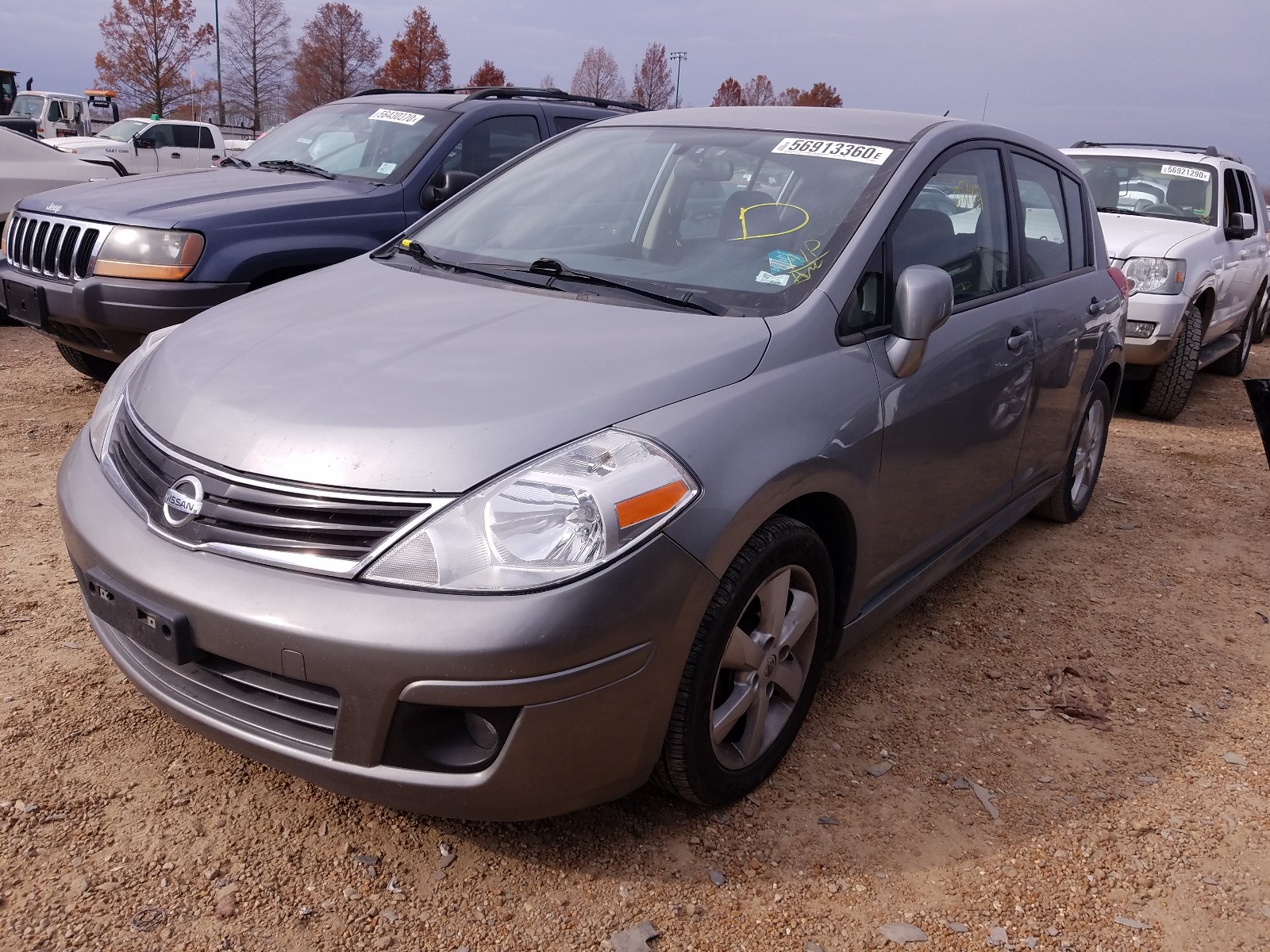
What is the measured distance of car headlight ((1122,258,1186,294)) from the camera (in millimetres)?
6926

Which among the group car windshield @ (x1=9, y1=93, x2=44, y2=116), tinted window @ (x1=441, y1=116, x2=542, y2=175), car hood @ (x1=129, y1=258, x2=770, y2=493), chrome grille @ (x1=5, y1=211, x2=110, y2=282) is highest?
tinted window @ (x1=441, y1=116, x2=542, y2=175)

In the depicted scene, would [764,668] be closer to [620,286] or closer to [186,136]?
[620,286]

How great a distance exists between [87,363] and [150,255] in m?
1.38

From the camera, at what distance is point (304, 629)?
76.6 inches

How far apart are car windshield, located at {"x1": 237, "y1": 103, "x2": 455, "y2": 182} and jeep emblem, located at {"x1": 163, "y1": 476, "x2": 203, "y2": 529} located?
13.1ft

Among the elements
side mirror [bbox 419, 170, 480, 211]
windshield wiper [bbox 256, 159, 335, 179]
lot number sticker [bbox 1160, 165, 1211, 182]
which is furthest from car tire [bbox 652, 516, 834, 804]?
lot number sticker [bbox 1160, 165, 1211, 182]

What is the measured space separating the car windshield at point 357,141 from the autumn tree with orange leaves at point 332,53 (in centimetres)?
5068

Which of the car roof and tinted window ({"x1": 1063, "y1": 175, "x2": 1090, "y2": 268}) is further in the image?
tinted window ({"x1": 1063, "y1": 175, "x2": 1090, "y2": 268})

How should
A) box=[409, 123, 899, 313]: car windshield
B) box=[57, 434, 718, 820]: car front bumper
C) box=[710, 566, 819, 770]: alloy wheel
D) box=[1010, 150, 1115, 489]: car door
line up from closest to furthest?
box=[57, 434, 718, 820]: car front bumper → box=[710, 566, 819, 770]: alloy wheel → box=[409, 123, 899, 313]: car windshield → box=[1010, 150, 1115, 489]: car door

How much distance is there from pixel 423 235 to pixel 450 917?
2.24m

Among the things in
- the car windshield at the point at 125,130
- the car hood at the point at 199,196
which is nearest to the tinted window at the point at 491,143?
the car hood at the point at 199,196

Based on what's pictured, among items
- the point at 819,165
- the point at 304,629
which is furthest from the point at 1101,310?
the point at 304,629

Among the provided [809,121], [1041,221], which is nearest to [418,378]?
[809,121]

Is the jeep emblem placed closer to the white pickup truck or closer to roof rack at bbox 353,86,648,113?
roof rack at bbox 353,86,648,113
